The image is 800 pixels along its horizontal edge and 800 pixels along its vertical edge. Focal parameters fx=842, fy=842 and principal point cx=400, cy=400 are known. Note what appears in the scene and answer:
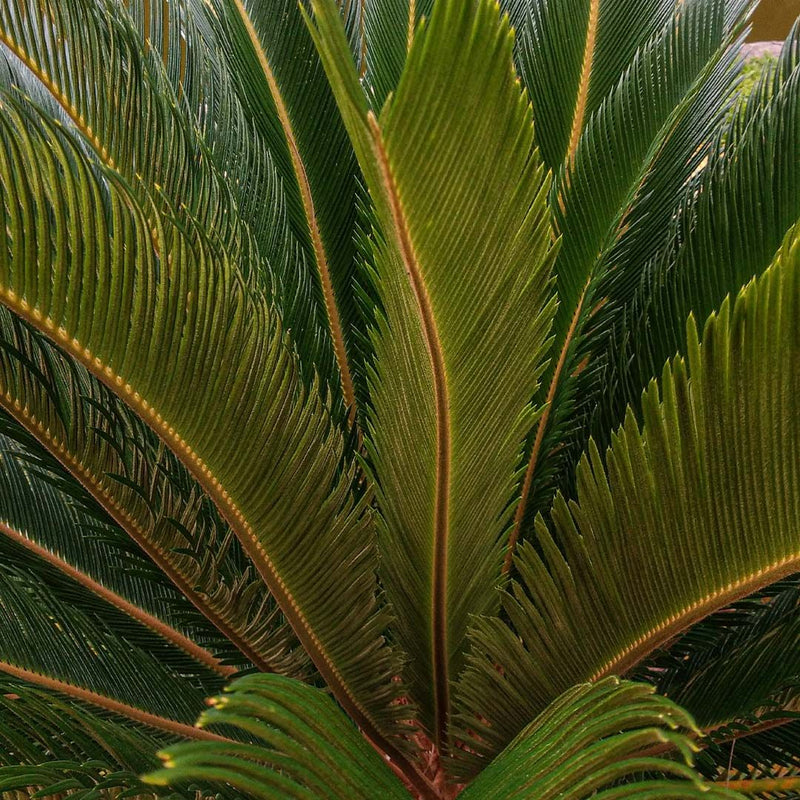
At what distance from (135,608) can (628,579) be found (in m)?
0.80

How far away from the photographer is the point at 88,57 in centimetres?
109

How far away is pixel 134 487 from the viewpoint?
3.21ft

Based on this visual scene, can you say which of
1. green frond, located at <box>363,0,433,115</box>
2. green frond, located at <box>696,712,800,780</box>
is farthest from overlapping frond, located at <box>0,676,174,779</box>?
green frond, located at <box>363,0,433,115</box>

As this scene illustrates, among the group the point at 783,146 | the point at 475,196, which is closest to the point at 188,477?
the point at 475,196

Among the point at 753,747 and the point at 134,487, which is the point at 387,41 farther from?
the point at 753,747

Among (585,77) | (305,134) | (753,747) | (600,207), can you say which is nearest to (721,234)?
(600,207)

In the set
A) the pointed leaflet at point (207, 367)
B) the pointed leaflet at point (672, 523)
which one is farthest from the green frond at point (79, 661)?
the pointed leaflet at point (672, 523)

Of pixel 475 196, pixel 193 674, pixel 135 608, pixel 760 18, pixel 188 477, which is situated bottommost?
pixel 193 674

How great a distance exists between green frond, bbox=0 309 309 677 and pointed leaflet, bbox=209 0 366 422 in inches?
16.3

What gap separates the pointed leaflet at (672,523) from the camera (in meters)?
0.71

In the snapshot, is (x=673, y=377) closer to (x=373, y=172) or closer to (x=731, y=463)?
(x=731, y=463)

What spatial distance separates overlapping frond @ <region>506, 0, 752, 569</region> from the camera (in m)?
1.13

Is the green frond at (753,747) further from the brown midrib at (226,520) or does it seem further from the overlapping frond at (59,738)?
the overlapping frond at (59,738)

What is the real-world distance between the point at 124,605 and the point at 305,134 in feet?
2.84
